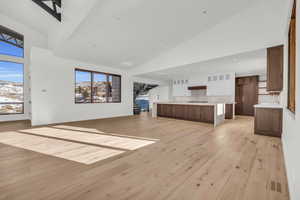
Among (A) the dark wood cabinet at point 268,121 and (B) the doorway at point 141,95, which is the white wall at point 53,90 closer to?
(B) the doorway at point 141,95

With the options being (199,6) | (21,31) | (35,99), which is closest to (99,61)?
(35,99)

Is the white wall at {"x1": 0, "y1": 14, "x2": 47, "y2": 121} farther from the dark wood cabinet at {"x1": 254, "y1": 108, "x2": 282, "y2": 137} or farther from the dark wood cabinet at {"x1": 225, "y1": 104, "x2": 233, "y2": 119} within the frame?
the dark wood cabinet at {"x1": 225, "y1": 104, "x2": 233, "y2": 119}

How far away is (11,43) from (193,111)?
349 inches

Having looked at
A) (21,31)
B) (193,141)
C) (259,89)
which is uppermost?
(21,31)

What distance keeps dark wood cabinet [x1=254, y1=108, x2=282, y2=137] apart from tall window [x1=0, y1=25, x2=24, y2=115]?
947cm

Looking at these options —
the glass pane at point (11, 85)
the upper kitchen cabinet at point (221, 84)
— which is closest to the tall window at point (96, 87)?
the glass pane at point (11, 85)

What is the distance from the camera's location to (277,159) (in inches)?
84.0

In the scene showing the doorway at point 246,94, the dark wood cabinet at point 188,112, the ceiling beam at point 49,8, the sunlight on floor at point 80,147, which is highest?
the ceiling beam at point 49,8

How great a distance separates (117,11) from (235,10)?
11.4ft

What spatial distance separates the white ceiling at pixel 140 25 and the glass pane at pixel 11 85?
2.86m

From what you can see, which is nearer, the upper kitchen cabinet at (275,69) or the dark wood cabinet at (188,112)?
the upper kitchen cabinet at (275,69)

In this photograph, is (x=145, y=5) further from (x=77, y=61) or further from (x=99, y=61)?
(x=77, y=61)

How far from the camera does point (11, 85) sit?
5.83m

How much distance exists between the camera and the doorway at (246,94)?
727 cm
